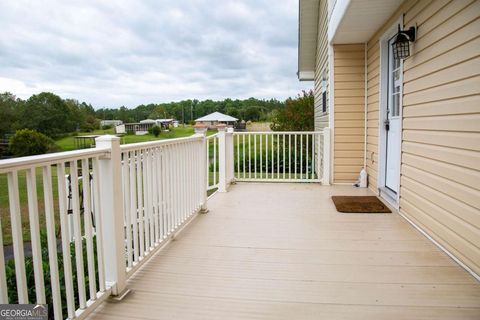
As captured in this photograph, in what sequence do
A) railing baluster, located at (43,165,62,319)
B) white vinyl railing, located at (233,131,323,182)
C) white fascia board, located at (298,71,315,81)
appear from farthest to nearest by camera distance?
white fascia board, located at (298,71,315,81) → white vinyl railing, located at (233,131,323,182) → railing baluster, located at (43,165,62,319)

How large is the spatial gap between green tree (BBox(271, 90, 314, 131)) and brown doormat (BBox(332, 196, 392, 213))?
6434mm

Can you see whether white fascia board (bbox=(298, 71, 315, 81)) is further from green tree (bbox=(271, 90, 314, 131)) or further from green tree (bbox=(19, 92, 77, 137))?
green tree (bbox=(19, 92, 77, 137))

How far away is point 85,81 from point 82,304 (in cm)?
3419

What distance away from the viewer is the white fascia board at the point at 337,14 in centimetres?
416

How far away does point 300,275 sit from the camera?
2.37m

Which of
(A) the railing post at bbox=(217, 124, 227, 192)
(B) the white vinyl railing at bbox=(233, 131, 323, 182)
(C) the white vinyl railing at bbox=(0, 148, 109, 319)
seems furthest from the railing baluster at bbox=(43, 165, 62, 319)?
(B) the white vinyl railing at bbox=(233, 131, 323, 182)

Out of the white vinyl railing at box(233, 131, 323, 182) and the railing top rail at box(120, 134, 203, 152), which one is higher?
the railing top rail at box(120, 134, 203, 152)

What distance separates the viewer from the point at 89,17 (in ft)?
63.9

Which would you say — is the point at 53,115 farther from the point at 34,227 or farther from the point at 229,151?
the point at 34,227

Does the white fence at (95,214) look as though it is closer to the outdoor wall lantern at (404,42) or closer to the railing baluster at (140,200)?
the railing baluster at (140,200)

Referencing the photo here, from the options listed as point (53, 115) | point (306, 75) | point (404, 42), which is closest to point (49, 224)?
point (404, 42)

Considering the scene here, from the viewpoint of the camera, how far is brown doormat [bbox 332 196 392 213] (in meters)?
4.06

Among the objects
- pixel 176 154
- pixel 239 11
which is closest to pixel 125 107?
pixel 239 11

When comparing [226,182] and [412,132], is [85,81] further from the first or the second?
[412,132]
